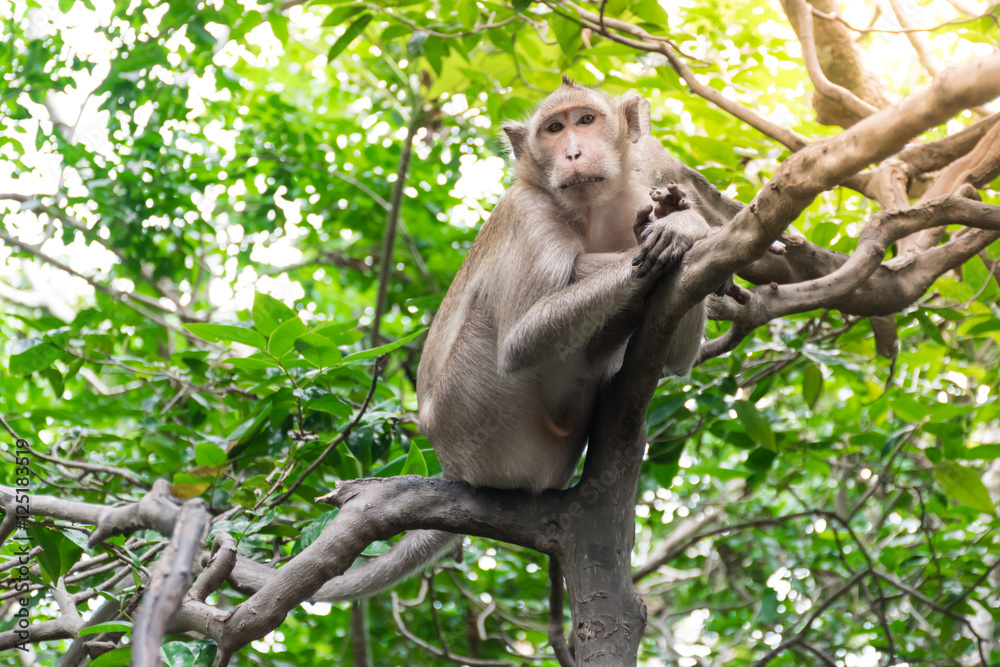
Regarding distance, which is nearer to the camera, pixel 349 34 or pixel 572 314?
pixel 572 314

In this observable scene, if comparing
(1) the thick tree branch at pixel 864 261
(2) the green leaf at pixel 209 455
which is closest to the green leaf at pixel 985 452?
(1) the thick tree branch at pixel 864 261

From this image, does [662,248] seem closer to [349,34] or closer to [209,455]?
[209,455]

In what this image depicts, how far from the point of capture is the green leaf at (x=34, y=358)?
4059 millimetres

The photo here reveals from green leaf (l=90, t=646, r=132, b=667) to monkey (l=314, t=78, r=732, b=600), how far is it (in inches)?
39.0

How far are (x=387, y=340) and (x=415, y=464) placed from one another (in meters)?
3.40

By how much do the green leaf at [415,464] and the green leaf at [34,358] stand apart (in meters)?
2.15

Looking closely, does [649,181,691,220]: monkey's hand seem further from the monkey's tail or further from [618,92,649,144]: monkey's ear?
the monkey's tail

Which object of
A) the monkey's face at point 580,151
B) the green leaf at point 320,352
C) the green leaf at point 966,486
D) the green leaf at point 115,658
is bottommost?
the green leaf at point 115,658

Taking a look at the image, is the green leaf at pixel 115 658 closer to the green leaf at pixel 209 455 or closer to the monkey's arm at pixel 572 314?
the green leaf at pixel 209 455

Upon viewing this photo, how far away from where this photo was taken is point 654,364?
2.73 meters

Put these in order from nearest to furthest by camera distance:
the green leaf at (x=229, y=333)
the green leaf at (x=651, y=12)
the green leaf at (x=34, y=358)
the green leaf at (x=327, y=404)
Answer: the green leaf at (x=229, y=333), the green leaf at (x=327, y=404), the green leaf at (x=34, y=358), the green leaf at (x=651, y=12)

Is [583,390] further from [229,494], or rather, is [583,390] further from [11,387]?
[11,387]

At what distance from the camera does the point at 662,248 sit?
2572mm

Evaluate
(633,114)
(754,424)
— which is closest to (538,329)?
(633,114)
